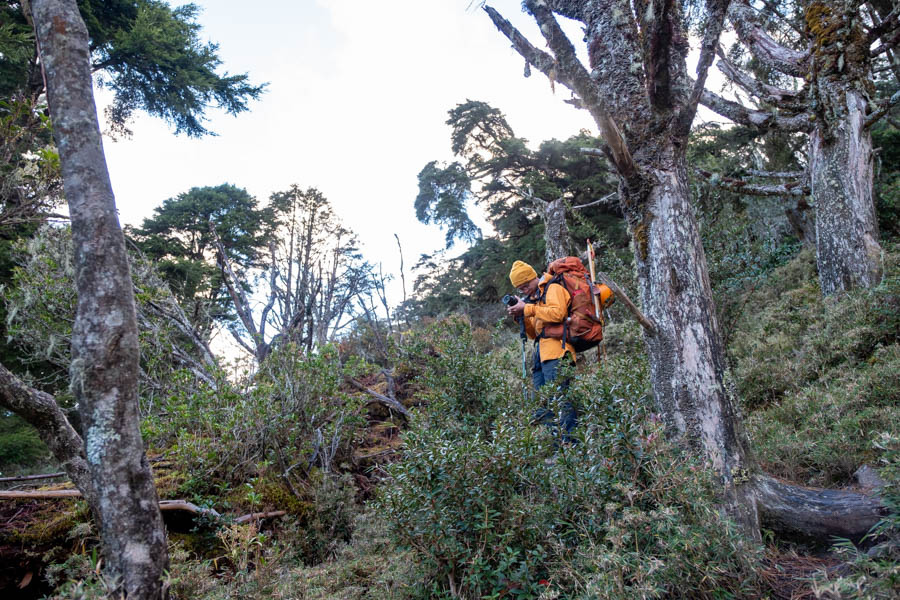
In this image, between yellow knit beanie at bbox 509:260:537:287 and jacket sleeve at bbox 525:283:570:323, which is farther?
yellow knit beanie at bbox 509:260:537:287

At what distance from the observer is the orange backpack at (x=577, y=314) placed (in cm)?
437

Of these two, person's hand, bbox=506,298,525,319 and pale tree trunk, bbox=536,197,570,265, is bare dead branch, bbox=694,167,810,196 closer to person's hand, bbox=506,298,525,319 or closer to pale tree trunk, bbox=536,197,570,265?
pale tree trunk, bbox=536,197,570,265

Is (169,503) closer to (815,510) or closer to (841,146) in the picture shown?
(815,510)

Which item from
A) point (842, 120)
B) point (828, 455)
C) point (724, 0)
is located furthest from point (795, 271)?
point (724, 0)

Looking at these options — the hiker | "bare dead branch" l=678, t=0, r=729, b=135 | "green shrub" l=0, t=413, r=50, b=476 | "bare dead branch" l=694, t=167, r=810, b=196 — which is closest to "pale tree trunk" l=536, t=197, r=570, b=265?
"bare dead branch" l=694, t=167, r=810, b=196

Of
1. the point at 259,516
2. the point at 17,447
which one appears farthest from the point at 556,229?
the point at 17,447

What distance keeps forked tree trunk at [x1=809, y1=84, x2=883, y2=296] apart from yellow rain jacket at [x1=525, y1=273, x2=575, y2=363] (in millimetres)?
4978

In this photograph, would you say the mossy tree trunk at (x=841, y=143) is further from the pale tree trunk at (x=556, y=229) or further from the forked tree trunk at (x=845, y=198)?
the pale tree trunk at (x=556, y=229)

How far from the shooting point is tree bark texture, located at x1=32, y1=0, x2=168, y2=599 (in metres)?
2.08

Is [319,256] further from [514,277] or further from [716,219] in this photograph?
[716,219]

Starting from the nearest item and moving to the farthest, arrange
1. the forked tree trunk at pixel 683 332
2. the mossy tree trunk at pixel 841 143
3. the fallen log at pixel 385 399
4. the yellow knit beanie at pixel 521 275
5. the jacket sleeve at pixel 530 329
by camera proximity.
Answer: the forked tree trunk at pixel 683 332 → the jacket sleeve at pixel 530 329 → the yellow knit beanie at pixel 521 275 → the mossy tree trunk at pixel 841 143 → the fallen log at pixel 385 399

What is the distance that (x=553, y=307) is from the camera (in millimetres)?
4422

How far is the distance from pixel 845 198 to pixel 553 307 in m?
5.56

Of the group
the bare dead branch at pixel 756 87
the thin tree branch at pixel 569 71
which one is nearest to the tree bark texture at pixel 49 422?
the thin tree branch at pixel 569 71
